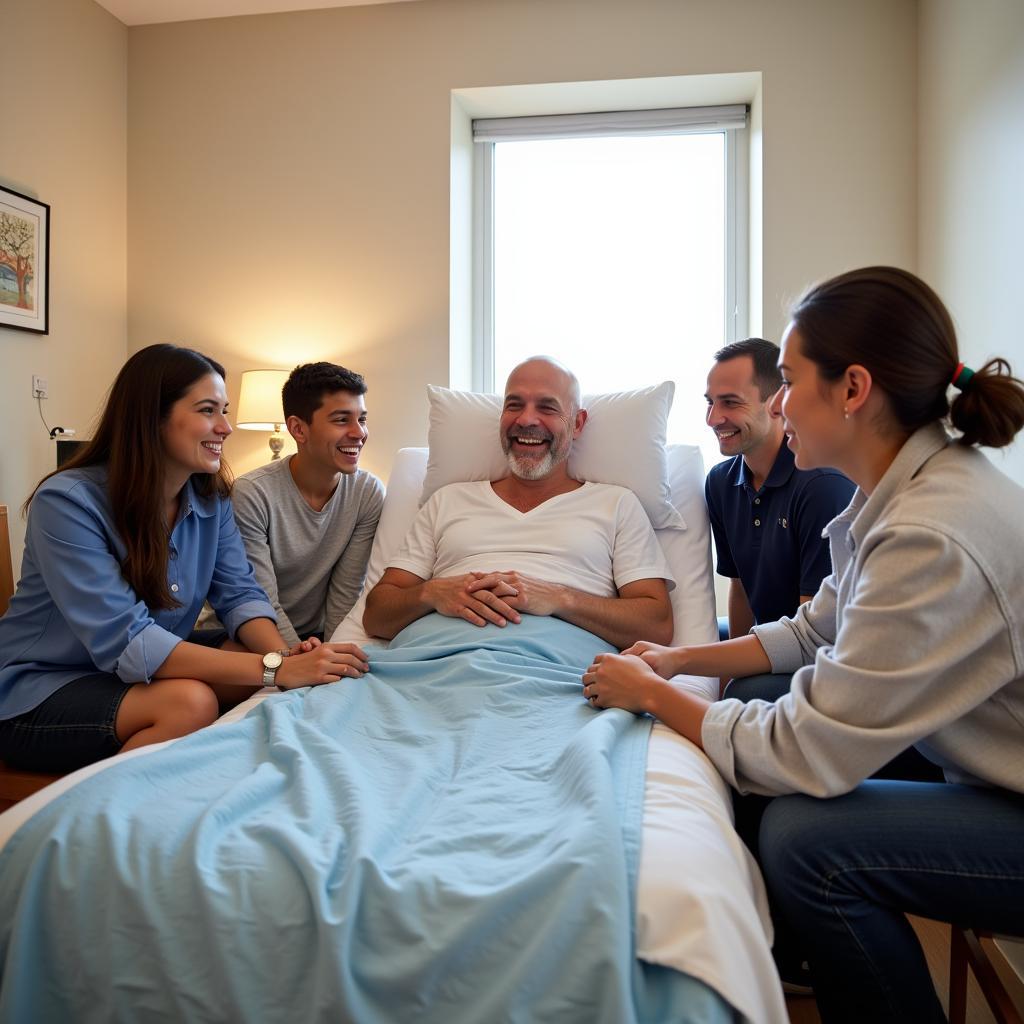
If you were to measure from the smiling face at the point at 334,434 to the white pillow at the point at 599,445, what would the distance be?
0.67 feet

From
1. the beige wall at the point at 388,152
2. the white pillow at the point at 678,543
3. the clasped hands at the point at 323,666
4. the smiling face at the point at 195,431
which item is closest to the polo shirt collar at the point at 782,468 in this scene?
the white pillow at the point at 678,543

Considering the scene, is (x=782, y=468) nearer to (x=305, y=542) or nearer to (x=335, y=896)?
(x=305, y=542)

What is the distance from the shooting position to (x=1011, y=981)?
1607 mm

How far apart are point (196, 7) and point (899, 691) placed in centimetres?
385

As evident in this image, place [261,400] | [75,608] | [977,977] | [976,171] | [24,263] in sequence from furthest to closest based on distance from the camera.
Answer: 1. [261,400]
2. [24,263]
3. [976,171]
4. [75,608]
5. [977,977]

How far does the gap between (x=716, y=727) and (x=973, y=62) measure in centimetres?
251

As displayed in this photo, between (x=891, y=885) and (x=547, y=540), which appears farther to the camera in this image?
(x=547, y=540)

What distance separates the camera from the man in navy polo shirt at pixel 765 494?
70.9 inches

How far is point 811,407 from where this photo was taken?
117 cm

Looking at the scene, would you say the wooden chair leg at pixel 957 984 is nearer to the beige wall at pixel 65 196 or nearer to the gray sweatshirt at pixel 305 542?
the gray sweatshirt at pixel 305 542

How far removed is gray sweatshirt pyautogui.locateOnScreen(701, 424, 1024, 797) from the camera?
983mm

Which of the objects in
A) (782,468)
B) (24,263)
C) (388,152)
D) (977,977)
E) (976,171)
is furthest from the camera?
(388,152)

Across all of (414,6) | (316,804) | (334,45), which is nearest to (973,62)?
(414,6)

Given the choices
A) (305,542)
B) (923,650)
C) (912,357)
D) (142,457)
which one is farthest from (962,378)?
(305,542)
